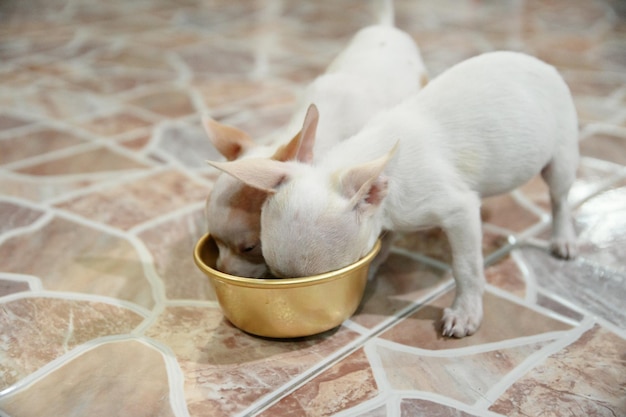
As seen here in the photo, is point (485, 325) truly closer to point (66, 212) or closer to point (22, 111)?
point (66, 212)

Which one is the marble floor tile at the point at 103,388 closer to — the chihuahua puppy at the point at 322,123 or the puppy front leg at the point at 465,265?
the chihuahua puppy at the point at 322,123

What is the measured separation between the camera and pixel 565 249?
267 cm

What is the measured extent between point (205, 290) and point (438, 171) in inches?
Answer: 41.2

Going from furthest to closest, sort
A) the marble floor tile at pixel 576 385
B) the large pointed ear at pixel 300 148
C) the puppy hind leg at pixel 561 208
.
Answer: the puppy hind leg at pixel 561 208, the large pointed ear at pixel 300 148, the marble floor tile at pixel 576 385

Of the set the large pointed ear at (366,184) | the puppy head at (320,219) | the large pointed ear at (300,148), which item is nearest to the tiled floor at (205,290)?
the puppy head at (320,219)

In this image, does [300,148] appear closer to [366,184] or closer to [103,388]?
[366,184]

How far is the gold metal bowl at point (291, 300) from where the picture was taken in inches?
76.5

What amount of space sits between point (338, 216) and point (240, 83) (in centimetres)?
343

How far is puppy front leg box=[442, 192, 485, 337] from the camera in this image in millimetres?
2186

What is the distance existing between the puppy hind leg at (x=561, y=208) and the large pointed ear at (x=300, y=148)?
1.07 meters

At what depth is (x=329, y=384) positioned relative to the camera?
78.0 inches

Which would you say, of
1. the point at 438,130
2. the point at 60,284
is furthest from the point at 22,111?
the point at 438,130

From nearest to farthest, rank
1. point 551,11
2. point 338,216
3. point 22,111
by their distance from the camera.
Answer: point 338,216 → point 22,111 → point 551,11

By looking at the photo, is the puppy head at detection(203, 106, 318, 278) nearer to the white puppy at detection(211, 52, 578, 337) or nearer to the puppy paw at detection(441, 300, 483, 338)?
the white puppy at detection(211, 52, 578, 337)
